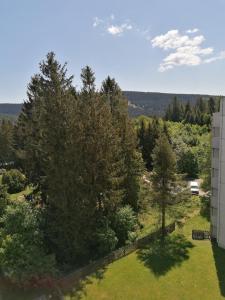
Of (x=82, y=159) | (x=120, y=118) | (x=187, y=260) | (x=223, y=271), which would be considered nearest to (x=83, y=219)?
(x=82, y=159)

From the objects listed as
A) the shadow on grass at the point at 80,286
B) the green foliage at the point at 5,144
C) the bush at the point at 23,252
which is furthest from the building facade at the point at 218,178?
the green foliage at the point at 5,144

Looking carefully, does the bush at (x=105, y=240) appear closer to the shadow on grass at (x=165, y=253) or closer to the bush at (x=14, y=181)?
the shadow on grass at (x=165, y=253)

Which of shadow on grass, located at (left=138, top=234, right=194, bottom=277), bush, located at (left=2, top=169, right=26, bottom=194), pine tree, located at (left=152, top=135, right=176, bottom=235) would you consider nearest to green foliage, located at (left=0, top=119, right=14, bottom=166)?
bush, located at (left=2, top=169, right=26, bottom=194)

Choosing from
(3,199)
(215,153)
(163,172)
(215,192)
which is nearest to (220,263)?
(215,192)

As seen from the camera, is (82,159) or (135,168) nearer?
(82,159)

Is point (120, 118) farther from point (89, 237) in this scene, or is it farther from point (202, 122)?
point (202, 122)

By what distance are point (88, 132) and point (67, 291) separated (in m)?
13.0

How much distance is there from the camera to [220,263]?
28.5 m

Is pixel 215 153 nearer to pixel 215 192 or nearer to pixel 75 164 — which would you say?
pixel 215 192

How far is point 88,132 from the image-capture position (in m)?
29.6

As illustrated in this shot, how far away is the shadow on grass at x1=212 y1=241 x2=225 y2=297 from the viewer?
25.4m

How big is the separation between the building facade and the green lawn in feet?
5.45

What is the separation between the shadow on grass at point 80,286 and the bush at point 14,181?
31.0 meters

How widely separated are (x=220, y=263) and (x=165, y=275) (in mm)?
5194
